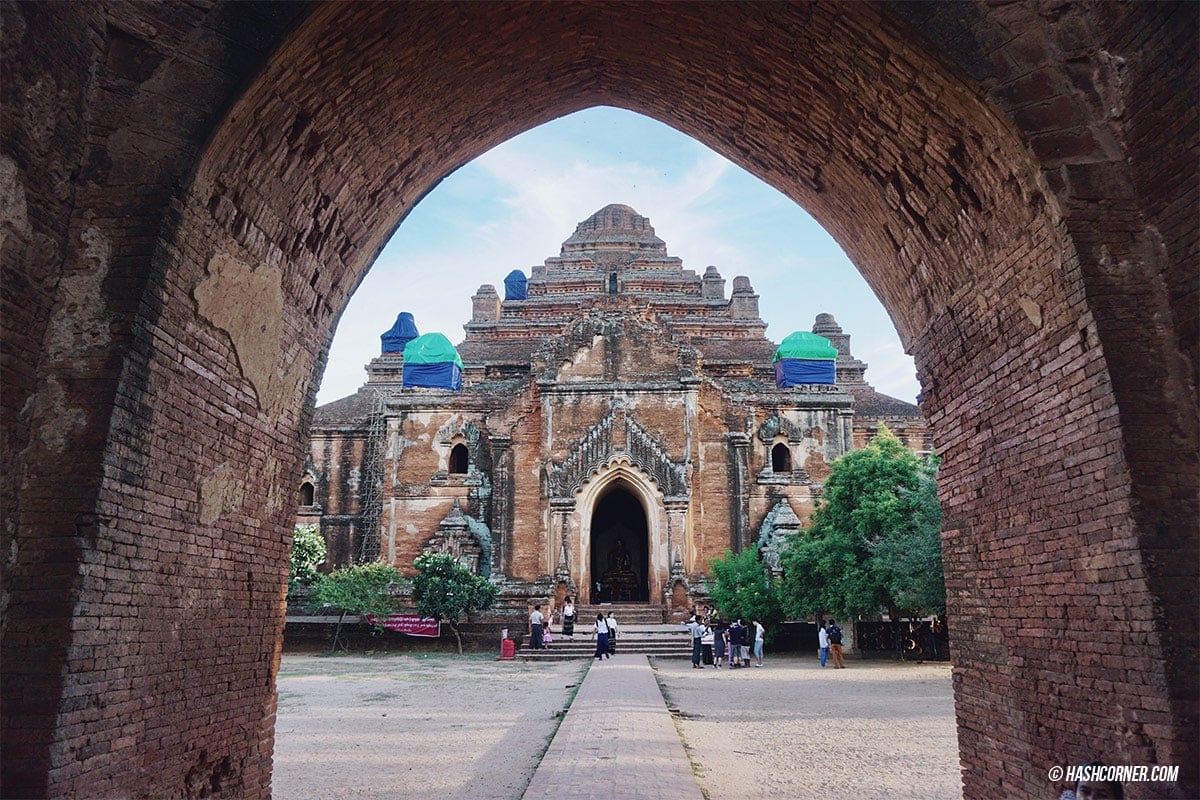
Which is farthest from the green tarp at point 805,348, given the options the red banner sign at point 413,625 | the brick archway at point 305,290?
the brick archway at point 305,290

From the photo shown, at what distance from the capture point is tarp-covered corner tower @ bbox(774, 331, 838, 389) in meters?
32.1

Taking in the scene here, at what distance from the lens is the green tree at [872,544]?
17.9 metres

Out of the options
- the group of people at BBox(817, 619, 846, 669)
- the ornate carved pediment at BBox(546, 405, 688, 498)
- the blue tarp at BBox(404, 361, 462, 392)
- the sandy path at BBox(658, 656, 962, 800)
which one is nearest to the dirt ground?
the sandy path at BBox(658, 656, 962, 800)

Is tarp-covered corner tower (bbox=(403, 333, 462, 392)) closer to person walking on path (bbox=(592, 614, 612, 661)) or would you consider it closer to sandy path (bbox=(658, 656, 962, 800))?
person walking on path (bbox=(592, 614, 612, 661))

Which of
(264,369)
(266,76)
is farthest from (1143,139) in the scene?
(264,369)

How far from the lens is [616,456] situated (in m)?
26.9

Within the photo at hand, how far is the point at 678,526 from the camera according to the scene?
26266 millimetres

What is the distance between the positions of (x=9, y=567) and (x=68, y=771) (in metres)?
0.98

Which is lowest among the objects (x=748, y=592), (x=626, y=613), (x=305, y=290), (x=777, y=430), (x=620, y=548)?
(x=626, y=613)

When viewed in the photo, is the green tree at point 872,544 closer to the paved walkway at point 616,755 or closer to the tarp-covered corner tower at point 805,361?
the paved walkway at point 616,755

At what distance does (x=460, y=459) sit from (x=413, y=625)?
7311mm

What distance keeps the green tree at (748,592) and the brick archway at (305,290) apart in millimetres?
16338

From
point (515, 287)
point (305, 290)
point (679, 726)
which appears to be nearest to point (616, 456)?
point (679, 726)

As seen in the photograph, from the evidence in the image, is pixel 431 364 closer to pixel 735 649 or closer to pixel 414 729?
pixel 735 649
